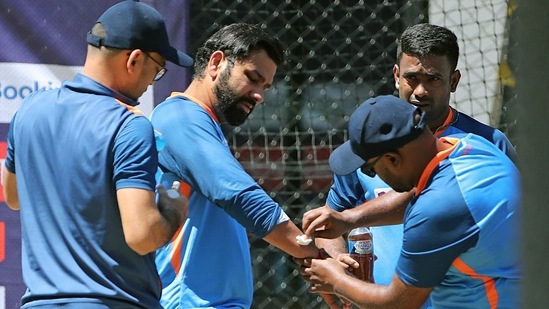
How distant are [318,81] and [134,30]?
3428mm

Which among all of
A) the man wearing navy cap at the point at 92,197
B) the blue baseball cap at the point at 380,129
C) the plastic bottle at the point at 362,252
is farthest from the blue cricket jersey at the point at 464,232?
the man wearing navy cap at the point at 92,197

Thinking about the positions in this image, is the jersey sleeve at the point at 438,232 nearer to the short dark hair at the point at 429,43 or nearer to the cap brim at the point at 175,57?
the cap brim at the point at 175,57

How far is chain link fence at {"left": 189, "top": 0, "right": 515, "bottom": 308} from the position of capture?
5598 mm

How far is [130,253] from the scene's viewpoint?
2504 millimetres

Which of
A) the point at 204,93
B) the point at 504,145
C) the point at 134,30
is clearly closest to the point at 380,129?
the point at 134,30

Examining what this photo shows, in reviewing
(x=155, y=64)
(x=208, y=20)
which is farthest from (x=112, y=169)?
(x=208, y=20)

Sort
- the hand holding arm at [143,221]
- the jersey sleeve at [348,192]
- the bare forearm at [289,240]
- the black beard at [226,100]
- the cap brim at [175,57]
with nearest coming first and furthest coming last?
the hand holding arm at [143,221] < the cap brim at [175,57] < the bare forearm at [289,240] < the black beard at [226,100] < the jersey sleeve at [348,192]

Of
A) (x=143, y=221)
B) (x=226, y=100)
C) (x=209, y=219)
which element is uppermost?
(x=143, y=221)

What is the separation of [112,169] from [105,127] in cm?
12

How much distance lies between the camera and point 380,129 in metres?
2.54

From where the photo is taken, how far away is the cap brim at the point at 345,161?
2648 millimetres

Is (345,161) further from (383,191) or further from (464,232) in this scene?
(383,191)

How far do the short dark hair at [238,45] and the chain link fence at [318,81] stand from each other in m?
2.02

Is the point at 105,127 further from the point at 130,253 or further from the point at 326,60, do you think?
the point at 326,60
